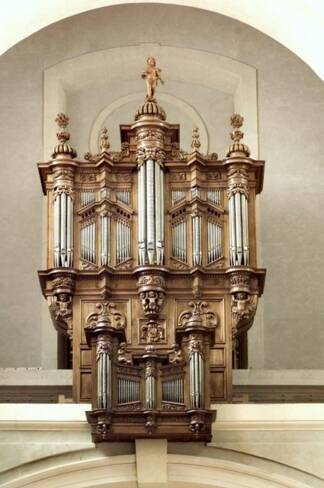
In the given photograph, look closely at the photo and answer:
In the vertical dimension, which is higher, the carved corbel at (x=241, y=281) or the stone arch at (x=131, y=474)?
the carved corbel at (x=241, y=281)

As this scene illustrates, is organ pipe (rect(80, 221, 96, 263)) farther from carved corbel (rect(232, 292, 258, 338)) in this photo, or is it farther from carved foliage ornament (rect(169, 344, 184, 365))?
carved corbel (rect(232, 292, 258, 338))

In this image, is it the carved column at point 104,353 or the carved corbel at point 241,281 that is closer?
the carved column at point 104,353

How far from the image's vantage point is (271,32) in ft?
74.0

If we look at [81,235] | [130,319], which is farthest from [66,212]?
[130,319]

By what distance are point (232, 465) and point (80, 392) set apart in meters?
2.16

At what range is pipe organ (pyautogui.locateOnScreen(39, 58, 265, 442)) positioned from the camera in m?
20.1

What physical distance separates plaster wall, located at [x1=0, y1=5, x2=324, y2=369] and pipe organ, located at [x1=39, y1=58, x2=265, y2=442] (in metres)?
1.61

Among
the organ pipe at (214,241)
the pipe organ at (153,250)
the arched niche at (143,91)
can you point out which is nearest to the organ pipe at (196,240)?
the pipe organ at (153,250)

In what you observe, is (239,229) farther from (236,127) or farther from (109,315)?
(109,315)

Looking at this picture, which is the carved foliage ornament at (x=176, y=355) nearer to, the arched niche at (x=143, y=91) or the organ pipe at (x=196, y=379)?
the organ pipe at (x=196, y=379)

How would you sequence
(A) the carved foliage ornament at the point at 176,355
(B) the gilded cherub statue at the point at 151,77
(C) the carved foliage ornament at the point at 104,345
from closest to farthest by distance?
(C) the carved foliage ornament at the point at 104,345 → (A) the carved foliage ornament at the point at 176,355 → (B) the gilded cherub statue at the point at 151,77

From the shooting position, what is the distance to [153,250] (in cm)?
2067

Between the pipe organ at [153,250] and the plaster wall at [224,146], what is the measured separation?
5.29 feet

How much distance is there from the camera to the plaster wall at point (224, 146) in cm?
2264
